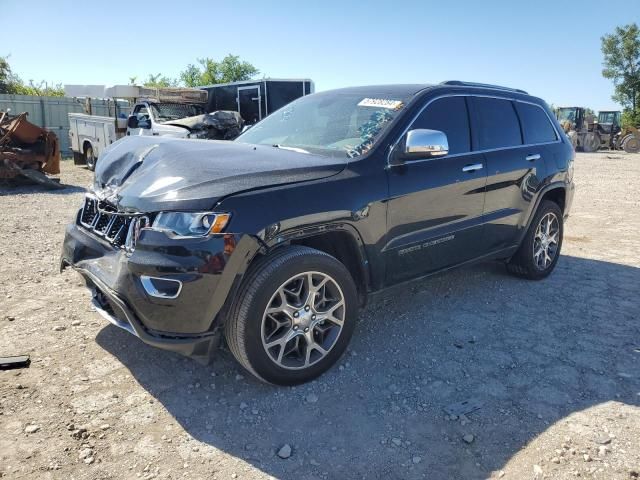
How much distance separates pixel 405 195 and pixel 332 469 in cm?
187

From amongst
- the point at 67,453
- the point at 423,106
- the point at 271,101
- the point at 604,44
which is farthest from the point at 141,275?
the point at 604,44

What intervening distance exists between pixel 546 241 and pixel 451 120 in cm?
200

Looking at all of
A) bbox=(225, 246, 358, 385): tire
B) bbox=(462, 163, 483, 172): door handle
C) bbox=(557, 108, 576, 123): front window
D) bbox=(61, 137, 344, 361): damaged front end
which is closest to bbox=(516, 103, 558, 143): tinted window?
bbox=(462, 163, 483, 172): door handle

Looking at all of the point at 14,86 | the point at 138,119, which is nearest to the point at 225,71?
the point at 14,86

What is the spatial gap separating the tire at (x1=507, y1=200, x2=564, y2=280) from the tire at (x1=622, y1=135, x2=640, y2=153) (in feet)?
98.7

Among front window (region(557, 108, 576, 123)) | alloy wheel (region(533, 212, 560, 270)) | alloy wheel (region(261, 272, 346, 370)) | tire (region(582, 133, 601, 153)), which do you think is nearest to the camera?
alloy wheel (region(261, 272, 346, 370))

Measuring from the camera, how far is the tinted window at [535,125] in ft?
16.2

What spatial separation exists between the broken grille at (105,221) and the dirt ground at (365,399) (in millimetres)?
855

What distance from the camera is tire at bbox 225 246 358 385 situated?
2844 millimetres

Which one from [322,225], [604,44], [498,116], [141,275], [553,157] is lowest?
[141,275]

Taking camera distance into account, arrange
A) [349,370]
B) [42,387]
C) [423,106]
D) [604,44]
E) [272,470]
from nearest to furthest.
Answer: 1. [272,470]
2. [42,387]
3. [349,370]
4. [423,106]
5. [604,44]

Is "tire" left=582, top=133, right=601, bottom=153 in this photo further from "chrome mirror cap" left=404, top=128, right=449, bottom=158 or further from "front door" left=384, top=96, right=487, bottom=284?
"chrome mirror cap" left=404, top=128, right=449, bottom=158

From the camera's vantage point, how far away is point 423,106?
379 centimetres

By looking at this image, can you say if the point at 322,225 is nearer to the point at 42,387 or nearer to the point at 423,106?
the point at 423,106
